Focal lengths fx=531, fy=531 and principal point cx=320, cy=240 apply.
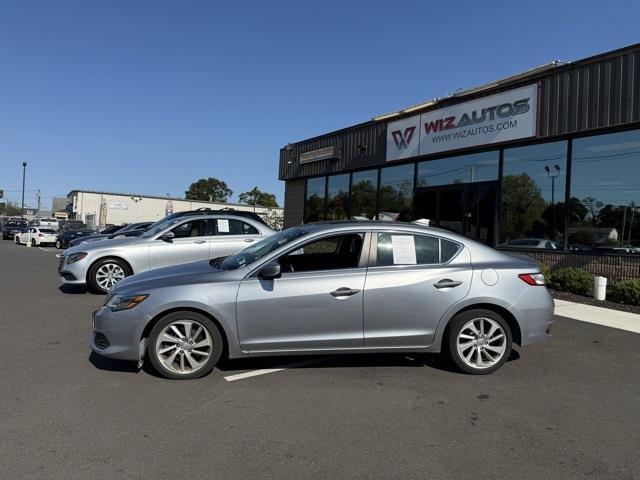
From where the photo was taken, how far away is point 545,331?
552 cm

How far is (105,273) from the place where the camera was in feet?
33.1

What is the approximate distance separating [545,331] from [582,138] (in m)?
8.06

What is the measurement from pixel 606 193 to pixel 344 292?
894 cm

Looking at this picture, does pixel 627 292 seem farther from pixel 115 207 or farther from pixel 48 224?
pixel 115 207

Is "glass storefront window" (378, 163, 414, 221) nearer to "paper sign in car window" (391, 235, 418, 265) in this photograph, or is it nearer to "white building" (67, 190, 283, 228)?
"paper sign in car window" (391, 235, 418, 265)

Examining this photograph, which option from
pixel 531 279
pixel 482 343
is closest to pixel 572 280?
pixel 531 279

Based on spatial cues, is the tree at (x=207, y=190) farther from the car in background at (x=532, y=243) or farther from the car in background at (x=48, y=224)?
the car in background at (x=532, y=243)

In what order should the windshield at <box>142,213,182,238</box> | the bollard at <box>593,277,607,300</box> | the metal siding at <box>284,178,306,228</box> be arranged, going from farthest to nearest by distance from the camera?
the metal siding at <box>284,178,306,228</box>, the windshield at <box>142,213,182,238</box>, the bollard at <box>593,277,607,300</box>

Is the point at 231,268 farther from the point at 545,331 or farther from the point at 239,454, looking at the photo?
the point at 545,331

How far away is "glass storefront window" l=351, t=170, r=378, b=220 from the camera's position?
18203 mm

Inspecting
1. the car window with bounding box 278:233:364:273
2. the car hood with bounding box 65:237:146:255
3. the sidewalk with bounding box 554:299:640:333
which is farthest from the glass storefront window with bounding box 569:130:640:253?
the car hood with bounding box 65:237:146:255

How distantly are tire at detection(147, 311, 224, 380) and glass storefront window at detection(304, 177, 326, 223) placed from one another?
52.8 feet

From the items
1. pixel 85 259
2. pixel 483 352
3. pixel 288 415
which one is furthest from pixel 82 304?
pixel 483 352

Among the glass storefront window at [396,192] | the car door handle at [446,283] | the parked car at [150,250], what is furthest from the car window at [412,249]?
the glass storefront window at [396,192]
